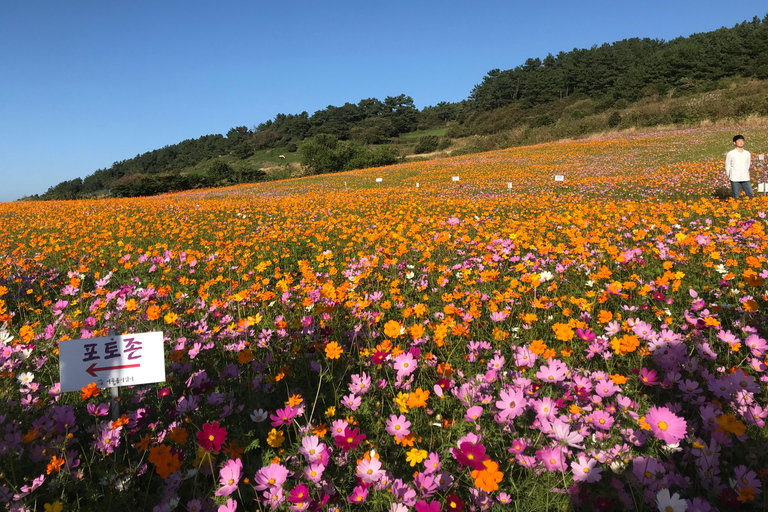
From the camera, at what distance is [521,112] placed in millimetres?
61031

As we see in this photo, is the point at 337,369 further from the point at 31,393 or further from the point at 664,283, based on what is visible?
the point at 664,283

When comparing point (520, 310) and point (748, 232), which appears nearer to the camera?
point (520, 310)

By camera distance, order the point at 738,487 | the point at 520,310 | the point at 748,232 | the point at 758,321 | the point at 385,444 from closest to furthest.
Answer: the point at 738,487 < the point at 385,444 < the point at 758,321 < the point at 520,310 < the point at 748,232

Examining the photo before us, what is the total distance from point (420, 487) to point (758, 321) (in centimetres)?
252

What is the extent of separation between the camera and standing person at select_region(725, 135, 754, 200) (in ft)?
24.2

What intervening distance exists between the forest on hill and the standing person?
102ft

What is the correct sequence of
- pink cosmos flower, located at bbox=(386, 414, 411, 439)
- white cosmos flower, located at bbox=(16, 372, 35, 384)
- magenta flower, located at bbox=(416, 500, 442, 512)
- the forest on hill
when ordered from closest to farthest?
magenta flower, located at bbox=(416, 500, 442, 512)
pink cosmos flower, located at bbox=(386, 414, 411, 439)
white cosmos flower, located at bbox=(16, 372, 35, 384)
the forest on hill

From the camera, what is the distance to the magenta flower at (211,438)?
45.8 inches

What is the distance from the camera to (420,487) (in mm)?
1301

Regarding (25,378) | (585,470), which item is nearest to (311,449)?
(585,470)

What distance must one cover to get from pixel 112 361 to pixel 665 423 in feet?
7.63

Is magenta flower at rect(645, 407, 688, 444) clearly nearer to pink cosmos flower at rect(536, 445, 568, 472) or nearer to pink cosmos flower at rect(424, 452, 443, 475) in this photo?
pink cosmos flower at rect(536, 445, 568, 472)

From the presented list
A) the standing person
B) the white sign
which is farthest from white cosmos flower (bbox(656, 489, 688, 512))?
the standing person

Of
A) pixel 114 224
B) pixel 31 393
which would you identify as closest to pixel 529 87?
pixel 114 224
